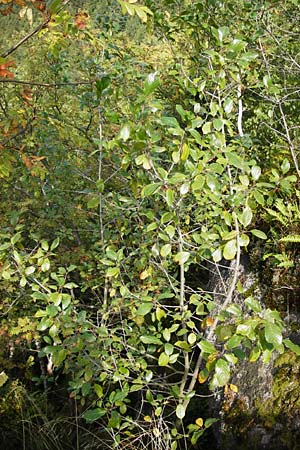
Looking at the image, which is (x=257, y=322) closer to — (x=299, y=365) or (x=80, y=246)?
(x=299, y=365)

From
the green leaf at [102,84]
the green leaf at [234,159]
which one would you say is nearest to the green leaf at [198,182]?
the green leaf at [234,159]

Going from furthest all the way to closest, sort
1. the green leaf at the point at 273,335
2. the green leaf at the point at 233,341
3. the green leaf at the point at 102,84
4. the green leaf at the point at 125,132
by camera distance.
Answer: the green leaf at the point at 102,84 → the green leaf at the point at 125,132 → the green leaf at the point at 233,341 → the green leaf at the point at 273,335

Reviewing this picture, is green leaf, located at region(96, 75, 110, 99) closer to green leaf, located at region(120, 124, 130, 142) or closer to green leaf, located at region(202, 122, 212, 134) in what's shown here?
green leaf, located at region(120, 124, 130, 142)

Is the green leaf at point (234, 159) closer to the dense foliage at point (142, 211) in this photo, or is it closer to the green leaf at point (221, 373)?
the dense foliage at point (142, 211)

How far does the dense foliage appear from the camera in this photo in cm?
196

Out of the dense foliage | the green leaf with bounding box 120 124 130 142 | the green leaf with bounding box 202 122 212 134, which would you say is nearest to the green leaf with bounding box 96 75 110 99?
the dense foliage

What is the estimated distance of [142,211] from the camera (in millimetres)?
2656

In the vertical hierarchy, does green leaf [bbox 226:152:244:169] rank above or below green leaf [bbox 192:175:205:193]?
below

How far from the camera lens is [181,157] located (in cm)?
182

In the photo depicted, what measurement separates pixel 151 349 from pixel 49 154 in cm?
229

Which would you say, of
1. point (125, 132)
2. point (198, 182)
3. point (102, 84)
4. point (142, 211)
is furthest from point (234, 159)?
point (142, 211)

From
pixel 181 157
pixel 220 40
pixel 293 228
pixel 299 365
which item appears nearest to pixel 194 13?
pixel 220 40

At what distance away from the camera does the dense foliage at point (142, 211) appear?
1.96 m

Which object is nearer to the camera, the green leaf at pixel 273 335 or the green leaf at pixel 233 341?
the green leaf at pixel 273 335
